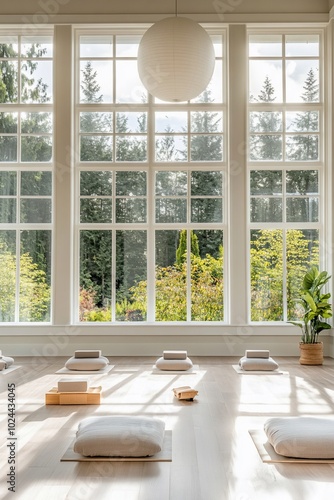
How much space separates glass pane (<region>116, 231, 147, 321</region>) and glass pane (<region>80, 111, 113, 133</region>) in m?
1.60

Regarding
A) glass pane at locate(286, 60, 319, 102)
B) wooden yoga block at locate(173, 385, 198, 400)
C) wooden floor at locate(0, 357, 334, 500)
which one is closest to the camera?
wooden floor at locate(0, 357, 334, 500)

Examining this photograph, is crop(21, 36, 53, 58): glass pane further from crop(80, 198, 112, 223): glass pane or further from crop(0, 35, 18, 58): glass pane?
crop(80, 198, 112, 223): glass pane

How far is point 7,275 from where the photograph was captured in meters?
9.25

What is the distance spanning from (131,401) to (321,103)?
225 inches

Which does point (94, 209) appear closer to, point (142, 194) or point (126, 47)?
point (142, 194)

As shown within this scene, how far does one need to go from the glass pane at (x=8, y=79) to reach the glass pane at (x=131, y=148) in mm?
1705

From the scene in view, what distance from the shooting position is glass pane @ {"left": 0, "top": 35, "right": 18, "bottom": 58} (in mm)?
9387

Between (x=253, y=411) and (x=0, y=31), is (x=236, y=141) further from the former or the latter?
(x=253, y=411)

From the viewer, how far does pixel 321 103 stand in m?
9.33

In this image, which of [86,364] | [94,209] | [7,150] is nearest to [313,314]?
[86,364]

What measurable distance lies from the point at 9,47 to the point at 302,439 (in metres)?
7.65

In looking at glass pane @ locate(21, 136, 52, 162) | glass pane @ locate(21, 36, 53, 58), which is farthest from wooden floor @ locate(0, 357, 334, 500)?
glass pane @ locate(21, 36, 53, 58)

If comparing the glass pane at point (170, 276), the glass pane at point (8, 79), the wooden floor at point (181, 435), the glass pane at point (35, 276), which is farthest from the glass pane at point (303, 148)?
the glass pane at point (8, 79)

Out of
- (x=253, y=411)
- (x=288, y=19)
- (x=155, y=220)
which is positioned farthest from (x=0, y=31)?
(x=253, y=411)
